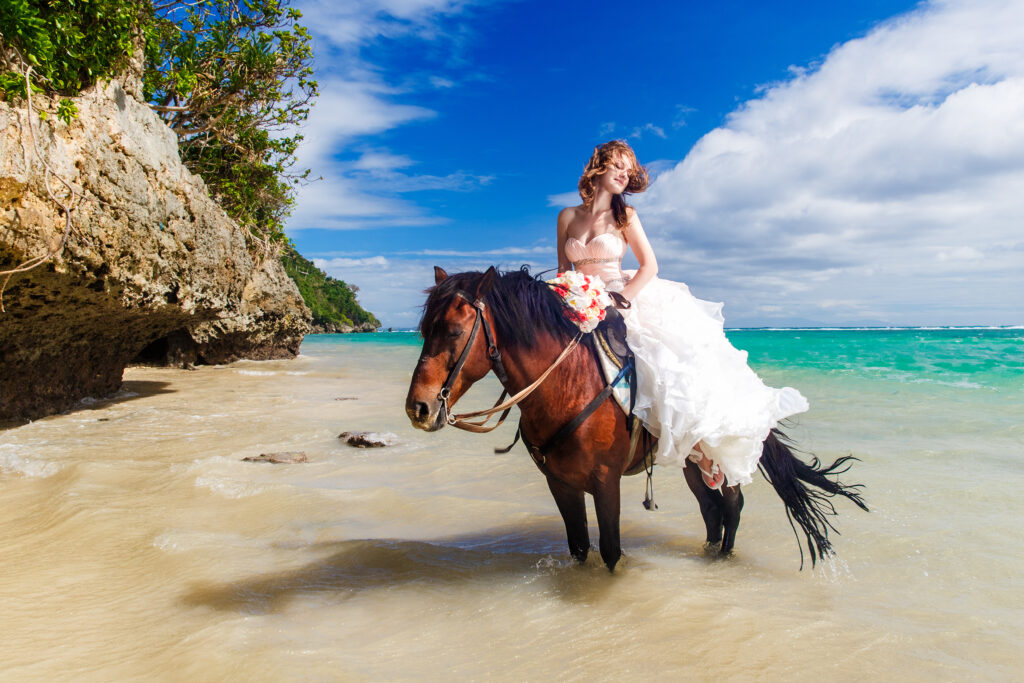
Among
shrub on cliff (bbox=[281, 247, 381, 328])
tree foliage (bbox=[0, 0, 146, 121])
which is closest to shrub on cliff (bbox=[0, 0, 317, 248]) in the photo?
tree foliage (bbox=[0, 0, 146, 121])

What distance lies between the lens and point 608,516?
3.09 meters

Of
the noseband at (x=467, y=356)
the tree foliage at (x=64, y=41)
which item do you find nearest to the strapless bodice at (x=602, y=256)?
the noseband at (x=467, y=356)

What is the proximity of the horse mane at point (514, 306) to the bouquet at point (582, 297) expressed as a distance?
0.05 meters

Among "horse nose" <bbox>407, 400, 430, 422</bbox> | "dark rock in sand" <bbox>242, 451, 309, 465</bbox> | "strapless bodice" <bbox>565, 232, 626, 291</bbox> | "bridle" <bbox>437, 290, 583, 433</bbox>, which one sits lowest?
"dark rock in sand" <bbox>242, 451, 309, 465</bbox>

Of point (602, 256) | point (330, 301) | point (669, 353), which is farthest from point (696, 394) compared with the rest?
point (330, 301)

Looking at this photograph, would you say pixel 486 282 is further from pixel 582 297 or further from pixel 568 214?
pixel 568 214

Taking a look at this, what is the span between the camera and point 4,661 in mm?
2324

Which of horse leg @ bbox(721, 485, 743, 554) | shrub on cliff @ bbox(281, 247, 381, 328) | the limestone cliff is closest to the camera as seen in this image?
horse leg @ bbox(721, 485, 743, 554)

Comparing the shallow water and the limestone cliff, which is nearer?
the shallow water

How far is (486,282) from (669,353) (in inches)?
44.1

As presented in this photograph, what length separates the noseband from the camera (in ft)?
8.63

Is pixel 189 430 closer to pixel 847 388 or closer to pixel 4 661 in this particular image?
pixel 4 661

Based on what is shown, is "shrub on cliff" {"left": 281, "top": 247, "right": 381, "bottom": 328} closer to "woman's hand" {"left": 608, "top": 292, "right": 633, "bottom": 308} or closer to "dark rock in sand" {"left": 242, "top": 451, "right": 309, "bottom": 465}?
"dark rock in sand" {"left": 242, "top": 451, "right": 309, "bottom": 465}

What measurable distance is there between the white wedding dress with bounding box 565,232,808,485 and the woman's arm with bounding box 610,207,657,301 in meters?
0.08
